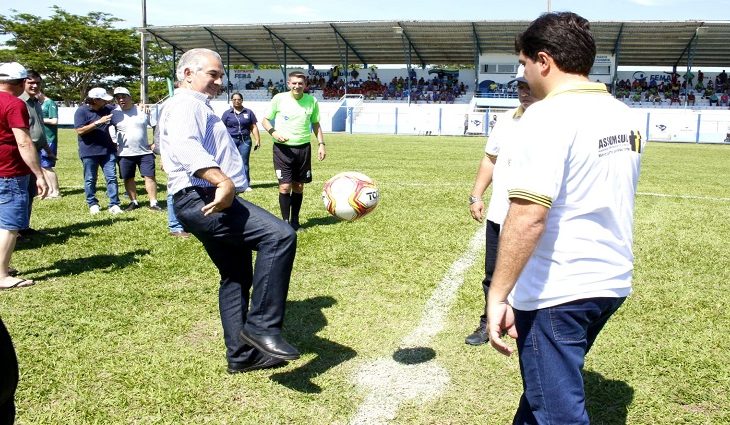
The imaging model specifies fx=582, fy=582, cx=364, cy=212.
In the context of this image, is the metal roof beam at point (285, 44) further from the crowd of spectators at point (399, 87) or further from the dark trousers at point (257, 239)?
the dark trousers at point (257, 239)

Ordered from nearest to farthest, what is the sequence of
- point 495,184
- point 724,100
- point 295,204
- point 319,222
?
point 495,184, point 295,204, point 319,222, point 724,100

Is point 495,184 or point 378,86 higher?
point 378,86

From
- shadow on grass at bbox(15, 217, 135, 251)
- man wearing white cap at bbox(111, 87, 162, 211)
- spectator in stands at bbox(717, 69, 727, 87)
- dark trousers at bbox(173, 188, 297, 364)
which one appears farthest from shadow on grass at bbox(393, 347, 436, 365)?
spectator in stands at bbox(717, 69, 727, 87)

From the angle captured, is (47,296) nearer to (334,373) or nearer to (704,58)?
(334,373)

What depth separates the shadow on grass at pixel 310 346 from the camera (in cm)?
376

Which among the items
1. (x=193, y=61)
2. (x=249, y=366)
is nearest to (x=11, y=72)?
(x=193, y=61)

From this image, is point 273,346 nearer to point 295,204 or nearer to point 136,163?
point 295,204

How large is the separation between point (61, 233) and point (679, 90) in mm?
51553

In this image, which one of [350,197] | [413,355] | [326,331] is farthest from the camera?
[350,197]

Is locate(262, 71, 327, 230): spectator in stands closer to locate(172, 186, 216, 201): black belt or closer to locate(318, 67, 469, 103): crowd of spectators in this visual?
locate(172, 186, 216, 201): black belt

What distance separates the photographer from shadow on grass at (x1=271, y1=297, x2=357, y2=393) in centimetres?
376

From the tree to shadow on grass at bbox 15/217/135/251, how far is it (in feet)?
178

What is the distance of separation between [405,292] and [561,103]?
3.69m

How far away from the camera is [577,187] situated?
210 cm
